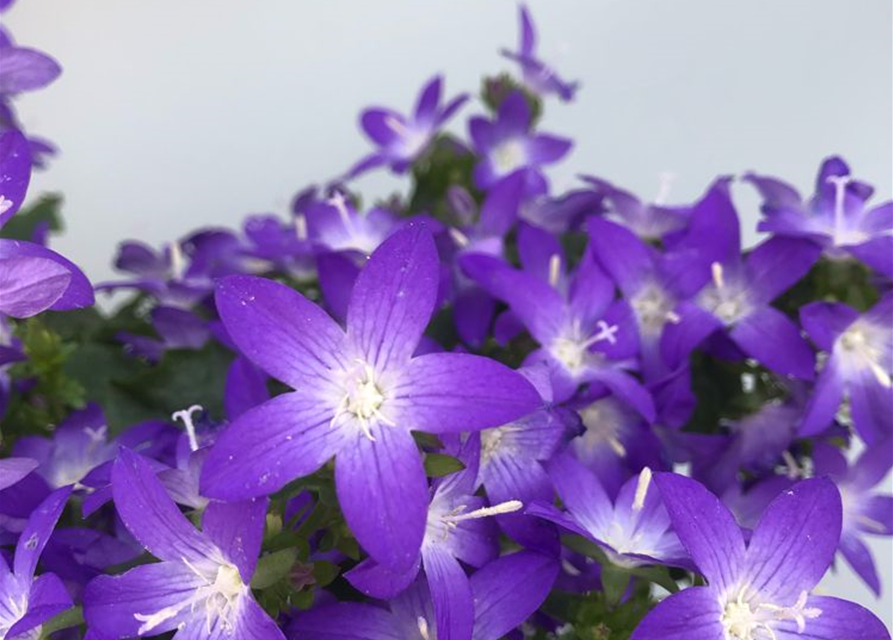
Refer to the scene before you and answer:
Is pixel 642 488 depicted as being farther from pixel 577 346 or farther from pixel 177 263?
pixel 177 263

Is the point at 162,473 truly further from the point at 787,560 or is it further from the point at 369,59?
the point at 369,59

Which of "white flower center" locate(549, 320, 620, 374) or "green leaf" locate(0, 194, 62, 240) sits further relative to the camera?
"green leaf" locate(0, 194, 62, 240)

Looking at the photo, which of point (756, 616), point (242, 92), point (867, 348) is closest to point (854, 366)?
point (867, 348)

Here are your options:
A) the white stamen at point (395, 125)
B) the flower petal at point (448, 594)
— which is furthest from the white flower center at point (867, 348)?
the white stamen at point (395, 125)

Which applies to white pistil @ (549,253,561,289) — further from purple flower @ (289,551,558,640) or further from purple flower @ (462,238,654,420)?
purple flower @ (289,551,558,640)

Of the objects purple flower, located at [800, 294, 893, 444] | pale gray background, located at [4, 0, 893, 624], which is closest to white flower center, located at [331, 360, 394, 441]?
purple flower, located at [800, 294, 893, 444]

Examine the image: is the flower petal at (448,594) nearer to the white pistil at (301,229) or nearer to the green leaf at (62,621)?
the green leaf at (62,621)
